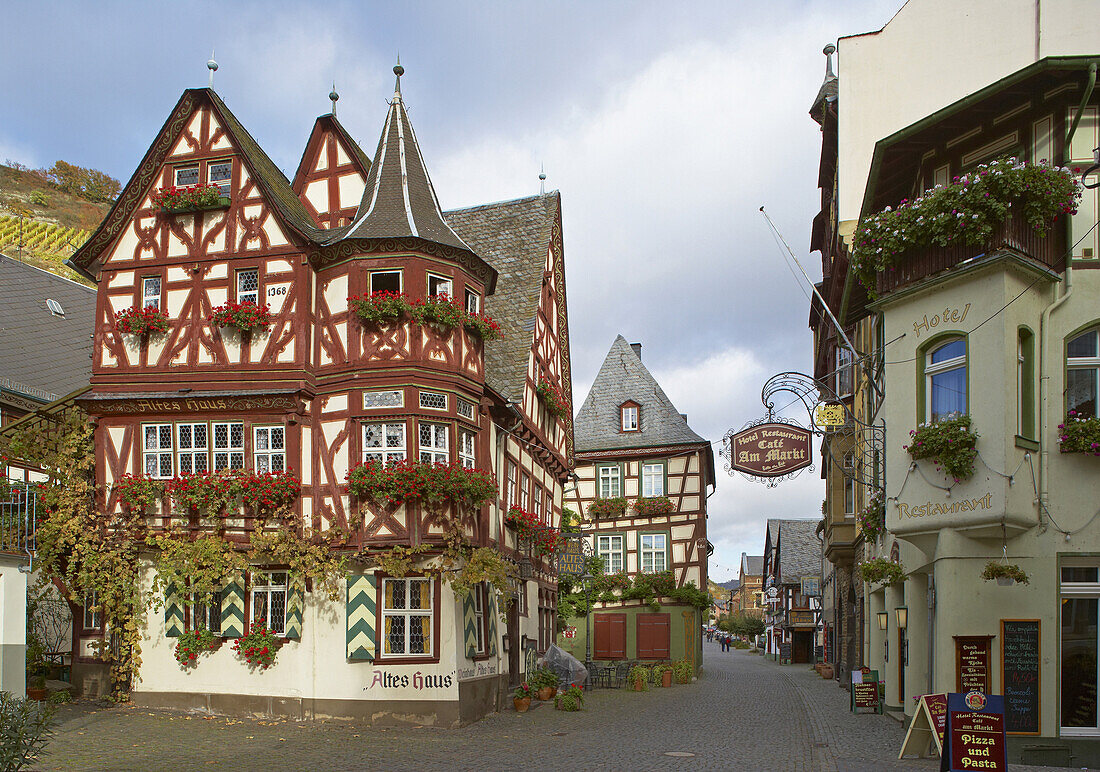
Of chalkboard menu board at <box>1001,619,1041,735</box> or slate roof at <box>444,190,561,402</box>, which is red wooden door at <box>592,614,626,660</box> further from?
chalkboard menu board at <box>1001,619,1041,735</box>

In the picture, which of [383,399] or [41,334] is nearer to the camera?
[383,399]

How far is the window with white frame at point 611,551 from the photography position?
40000 mm

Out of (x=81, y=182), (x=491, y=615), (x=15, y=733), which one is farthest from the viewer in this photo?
(x=81, y=182)

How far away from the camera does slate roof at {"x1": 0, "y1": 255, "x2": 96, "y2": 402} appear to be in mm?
28406

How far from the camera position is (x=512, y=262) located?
2856 cm

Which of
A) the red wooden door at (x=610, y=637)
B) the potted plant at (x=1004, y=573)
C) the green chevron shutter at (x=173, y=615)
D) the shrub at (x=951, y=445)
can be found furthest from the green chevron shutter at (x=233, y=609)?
the red wooden door at (x=610, y=637)

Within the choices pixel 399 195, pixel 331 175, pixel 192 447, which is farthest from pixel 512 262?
pixel 192 447

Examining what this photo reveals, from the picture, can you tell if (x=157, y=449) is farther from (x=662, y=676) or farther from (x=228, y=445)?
(x=662, y=676)

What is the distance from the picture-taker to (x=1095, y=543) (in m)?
14.1

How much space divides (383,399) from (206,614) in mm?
5534

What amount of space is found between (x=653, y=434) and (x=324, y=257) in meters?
22.3

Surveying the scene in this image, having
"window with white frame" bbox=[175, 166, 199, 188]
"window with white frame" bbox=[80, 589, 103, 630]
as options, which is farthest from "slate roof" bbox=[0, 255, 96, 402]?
"window with white frame" bbox=[175, 166, 199, 188]

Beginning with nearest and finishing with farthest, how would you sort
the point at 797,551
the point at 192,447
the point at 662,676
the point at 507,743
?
the point at 507,743
the point at 192,447
the point at 662,676
the point at 797,551

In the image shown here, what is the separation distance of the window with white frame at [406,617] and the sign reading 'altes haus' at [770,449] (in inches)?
253
